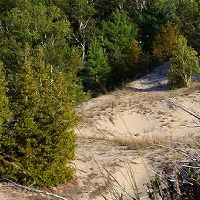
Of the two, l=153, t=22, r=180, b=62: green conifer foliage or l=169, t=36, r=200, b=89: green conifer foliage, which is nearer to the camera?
l=169, t=36, r=200, b=89: green conifer foliage

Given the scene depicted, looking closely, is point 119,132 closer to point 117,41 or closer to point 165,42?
point 165,42

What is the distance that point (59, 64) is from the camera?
1078 inches

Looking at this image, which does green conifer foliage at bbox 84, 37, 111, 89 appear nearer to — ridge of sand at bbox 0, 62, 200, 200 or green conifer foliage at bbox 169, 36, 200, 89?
ridge of sand at bbox 0, 62, 200, 200

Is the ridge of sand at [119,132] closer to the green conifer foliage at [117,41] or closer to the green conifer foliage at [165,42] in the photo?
the green conifer foliage at [165,42]

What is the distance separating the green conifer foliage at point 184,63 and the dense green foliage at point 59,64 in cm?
6

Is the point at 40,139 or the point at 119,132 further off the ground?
the point at 40,139

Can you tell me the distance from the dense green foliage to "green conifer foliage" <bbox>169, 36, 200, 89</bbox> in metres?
0.06

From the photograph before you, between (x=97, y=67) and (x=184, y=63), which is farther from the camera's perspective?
(x=97, y=67)

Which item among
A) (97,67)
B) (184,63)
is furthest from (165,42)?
(184,63)

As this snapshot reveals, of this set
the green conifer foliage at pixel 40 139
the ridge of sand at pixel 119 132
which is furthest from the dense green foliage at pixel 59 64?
the ridge of sand at pixel 119 132

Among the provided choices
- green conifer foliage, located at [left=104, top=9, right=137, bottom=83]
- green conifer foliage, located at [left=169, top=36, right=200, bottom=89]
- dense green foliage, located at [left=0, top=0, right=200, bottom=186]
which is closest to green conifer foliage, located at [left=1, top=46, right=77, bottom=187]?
dense green foliage, located at [left=0, top=0, right=200, bottom=186]

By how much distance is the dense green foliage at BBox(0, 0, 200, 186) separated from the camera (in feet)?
32.8

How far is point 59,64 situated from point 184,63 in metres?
9.11

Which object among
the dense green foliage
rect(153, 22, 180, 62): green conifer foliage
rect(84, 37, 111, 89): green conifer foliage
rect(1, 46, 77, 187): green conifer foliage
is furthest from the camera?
rect(84, 37, 111, 89): green conifer foliage
